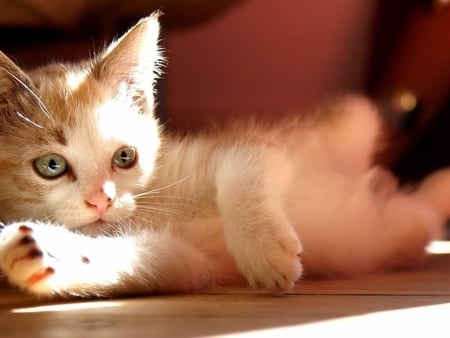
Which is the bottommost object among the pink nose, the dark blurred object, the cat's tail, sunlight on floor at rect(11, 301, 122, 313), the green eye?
sunlight on floor at rect(11, 301, 122, 313)

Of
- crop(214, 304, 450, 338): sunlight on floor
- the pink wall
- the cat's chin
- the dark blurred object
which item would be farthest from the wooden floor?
the pink wall

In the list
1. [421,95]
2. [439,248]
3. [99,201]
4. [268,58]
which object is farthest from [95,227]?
[268,58]

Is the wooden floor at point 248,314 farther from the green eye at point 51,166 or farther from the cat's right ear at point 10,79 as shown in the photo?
the cat's right ear at point 10,79

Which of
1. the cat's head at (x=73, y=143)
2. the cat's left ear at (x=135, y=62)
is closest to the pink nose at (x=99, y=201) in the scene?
the cat's head at (x=73, y=143)

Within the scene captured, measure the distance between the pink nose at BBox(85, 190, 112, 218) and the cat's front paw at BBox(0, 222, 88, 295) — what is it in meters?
0.16

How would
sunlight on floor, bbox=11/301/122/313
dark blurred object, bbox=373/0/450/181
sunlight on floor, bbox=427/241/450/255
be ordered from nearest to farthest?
sunlight on floor, bbox=11/301/122/313 → sunlight on floor, bbox=427/241/450/255 → dark blurred object, bbox=373/0/450/181

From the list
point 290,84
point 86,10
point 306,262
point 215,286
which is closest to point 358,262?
point 306,262

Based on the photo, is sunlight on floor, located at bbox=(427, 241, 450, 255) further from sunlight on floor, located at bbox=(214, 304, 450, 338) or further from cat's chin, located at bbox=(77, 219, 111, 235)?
cat's chin, located at bbox=(77, 219, 111, 235)

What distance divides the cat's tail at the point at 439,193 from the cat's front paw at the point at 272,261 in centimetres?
70

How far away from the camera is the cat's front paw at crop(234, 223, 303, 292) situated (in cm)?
100

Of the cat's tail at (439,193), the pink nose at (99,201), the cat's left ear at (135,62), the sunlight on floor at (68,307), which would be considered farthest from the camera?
the cat's tail at (439,193)

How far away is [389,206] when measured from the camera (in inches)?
58.1

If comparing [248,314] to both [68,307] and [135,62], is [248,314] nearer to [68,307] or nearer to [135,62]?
[68,307]

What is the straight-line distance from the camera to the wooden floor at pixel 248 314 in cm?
80
